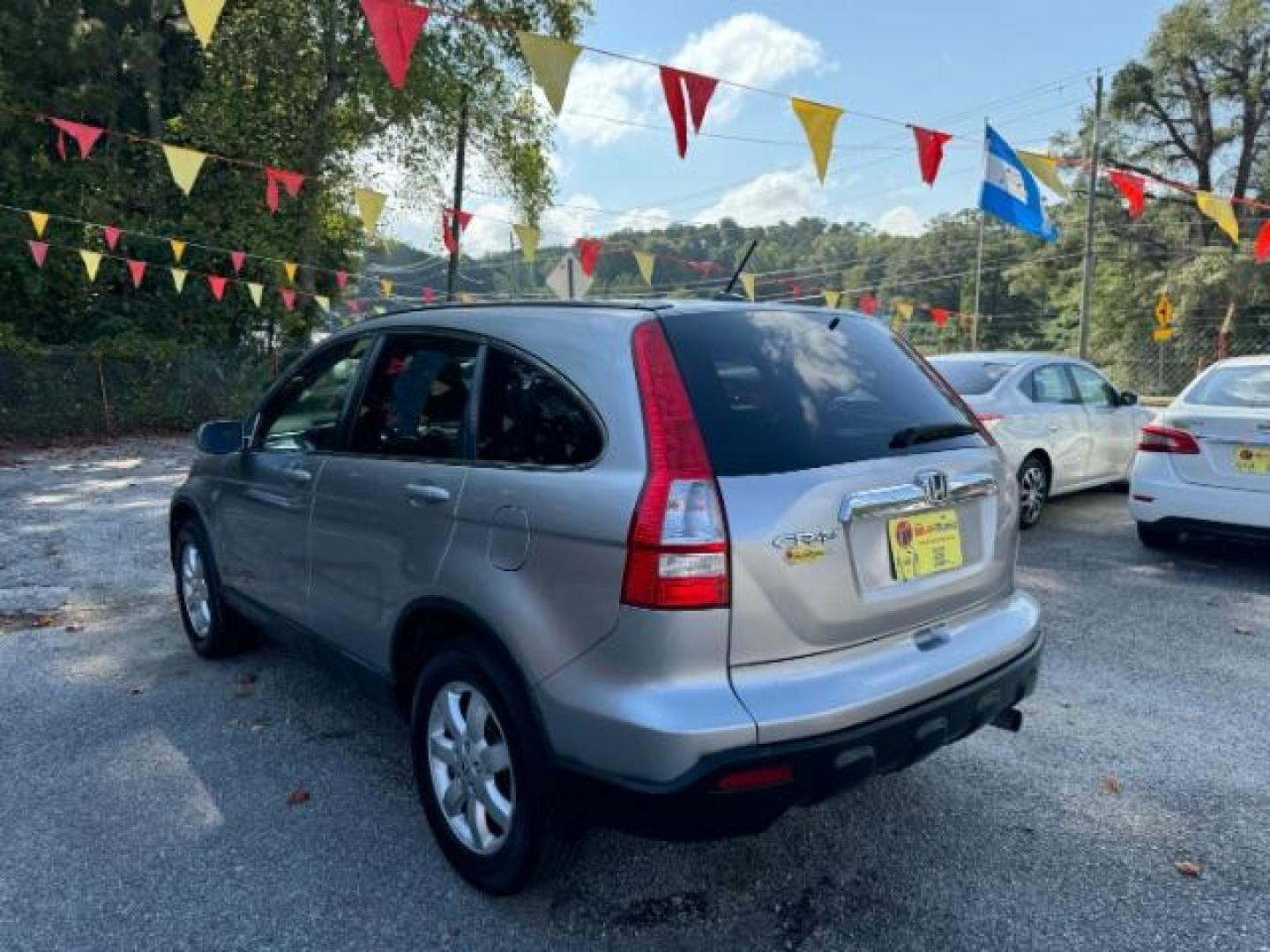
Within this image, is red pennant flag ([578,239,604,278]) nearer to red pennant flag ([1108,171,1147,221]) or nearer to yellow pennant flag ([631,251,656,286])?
yellow pennant flag ([631,251,656,286])

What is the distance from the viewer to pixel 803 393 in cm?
239

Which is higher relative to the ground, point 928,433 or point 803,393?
point 803,393

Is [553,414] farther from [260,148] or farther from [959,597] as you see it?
[260,148]

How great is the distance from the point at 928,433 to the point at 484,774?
160cm

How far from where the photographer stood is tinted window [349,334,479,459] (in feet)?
8.71

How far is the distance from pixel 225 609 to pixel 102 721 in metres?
0.67

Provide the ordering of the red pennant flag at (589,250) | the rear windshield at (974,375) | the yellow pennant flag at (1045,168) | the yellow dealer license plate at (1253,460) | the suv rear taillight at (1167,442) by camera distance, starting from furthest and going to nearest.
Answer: the red pennant flag at (589,250) → the yellow pennant flag at (1045,168) → the rear windshield at (974,375) → the suv rear taillight at (1167,442) → the yellow dealer license plate at (1253,460)

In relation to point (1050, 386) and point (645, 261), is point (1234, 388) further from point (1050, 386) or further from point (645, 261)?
point (645, 261)

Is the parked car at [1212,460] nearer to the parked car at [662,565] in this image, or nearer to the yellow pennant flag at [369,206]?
the parked car at [662,565]

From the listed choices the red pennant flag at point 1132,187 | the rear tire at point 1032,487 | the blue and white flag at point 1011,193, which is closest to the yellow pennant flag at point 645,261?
the blue and white flag at point 1011,193

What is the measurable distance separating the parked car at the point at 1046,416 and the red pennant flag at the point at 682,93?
9.72 ft

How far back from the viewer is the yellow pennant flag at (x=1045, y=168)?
9.18 metres

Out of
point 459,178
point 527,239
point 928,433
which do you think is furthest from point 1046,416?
point 459,178

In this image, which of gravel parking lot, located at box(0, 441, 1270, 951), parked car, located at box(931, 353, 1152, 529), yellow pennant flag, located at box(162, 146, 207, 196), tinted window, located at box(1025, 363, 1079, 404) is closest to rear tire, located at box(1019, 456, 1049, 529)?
parked car, located at box(931, 353, 1152, 529)
